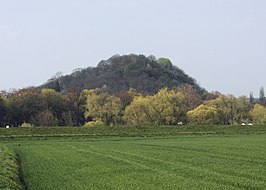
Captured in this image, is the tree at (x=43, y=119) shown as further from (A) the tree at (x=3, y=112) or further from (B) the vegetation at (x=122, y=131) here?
(B) the vegetation at (x=122, y=131)

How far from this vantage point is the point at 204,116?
120938mm

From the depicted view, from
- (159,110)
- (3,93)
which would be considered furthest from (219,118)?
(3,93)

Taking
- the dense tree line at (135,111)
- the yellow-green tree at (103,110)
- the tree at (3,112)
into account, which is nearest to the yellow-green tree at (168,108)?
the dense tree line at (135,111)

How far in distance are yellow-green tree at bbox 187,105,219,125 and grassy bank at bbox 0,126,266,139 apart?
31.5 m

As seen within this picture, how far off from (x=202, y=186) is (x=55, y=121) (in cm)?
11308

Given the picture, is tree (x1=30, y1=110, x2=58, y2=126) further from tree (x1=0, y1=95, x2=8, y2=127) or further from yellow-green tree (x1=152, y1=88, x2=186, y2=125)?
yellow-green tree (x1=152, y1=88, x2=186, y2=125)

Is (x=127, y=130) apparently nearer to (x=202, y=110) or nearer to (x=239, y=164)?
(x=202, y=110)

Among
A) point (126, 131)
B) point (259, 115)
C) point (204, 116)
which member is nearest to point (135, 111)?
point (204, 116)

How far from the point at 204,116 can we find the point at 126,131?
41.5 metres

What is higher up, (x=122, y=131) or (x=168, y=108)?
(x=168, y=108)

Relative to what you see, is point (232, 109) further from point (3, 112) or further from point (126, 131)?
point (3, 112)

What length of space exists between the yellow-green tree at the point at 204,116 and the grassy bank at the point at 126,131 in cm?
3155

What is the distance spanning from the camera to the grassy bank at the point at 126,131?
80.4 meters

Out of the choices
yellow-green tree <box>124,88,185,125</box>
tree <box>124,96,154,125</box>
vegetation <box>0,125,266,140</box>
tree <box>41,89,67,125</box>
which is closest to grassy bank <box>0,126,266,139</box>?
vegetation <box>0,125,266,140</box>
